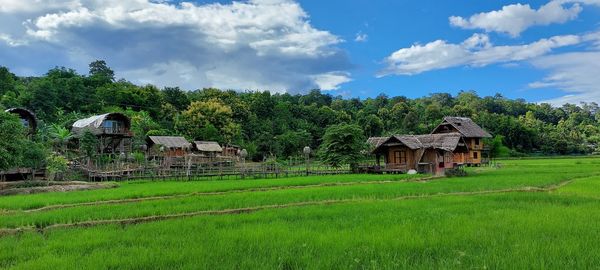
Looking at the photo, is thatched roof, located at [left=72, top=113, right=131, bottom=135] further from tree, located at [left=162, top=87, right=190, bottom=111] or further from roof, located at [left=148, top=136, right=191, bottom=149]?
tree, located at [left=162, top=87, right=190, bottom=111]

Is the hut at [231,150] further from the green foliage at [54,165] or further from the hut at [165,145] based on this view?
the green foliage at [54,165]

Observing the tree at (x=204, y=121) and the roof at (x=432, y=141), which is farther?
the tree at (x=204, y=121)

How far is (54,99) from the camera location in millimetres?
57281

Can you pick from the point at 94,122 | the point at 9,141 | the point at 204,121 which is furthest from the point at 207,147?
the point at 9,141

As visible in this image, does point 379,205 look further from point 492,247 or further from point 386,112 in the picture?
point 386,112

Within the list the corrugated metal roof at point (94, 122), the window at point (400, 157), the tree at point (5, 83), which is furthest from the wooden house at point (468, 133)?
the tree at point (5, 83)

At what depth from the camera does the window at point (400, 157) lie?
38.5 m

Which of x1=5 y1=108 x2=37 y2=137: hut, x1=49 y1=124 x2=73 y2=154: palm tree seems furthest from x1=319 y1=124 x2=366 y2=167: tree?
x1=5 y1=108 x2=37 y2=137: hut

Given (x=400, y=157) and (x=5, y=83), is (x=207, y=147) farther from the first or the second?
(x=5, y=83)

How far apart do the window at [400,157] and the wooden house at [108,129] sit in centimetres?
2654

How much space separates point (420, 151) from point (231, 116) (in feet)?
120

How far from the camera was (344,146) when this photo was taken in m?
38.4

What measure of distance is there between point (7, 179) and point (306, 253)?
3150cm

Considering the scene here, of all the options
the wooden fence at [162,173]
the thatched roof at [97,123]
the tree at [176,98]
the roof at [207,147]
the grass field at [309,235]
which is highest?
the tree at [176,98]
